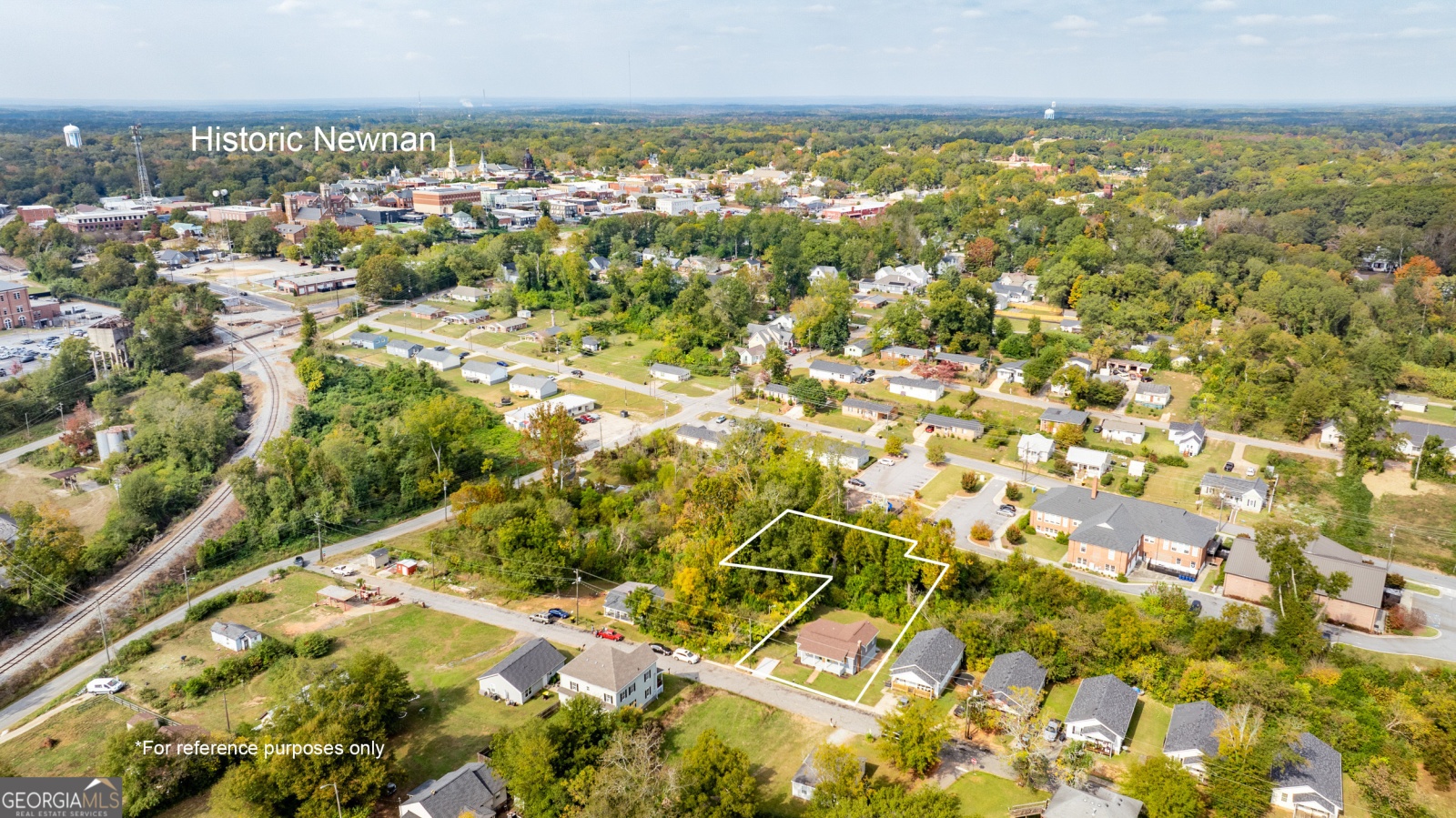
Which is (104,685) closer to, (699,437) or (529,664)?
(529,664)

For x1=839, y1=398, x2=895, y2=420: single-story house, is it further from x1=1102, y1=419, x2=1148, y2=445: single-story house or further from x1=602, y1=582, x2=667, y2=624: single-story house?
x1=602, y1=582, x2=667, y2=624: single-story house

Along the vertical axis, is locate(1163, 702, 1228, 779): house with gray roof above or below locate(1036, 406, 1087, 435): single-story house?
below

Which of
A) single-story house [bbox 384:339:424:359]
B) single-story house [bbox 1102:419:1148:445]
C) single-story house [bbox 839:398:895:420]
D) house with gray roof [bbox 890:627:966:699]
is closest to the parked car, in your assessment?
house with gray roof [bbox 890:627:966:699]

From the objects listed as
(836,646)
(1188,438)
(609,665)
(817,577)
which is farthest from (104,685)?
(1188,438)

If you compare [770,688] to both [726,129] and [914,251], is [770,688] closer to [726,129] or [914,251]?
[914,251]

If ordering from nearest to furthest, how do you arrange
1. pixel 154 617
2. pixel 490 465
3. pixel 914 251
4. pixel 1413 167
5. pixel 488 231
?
pixel 154 617 < pixel 490 465 < pixel 914 251 < pixel 488 231 < pixel 1413 167

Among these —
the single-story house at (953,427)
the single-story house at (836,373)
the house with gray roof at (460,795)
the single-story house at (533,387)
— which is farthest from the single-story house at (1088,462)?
the house with gray roof at (460,795)

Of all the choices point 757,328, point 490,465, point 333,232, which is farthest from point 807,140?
point 490,465

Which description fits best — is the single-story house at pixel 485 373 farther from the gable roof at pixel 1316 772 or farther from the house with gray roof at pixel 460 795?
the gable roof at pixel 1316 772
